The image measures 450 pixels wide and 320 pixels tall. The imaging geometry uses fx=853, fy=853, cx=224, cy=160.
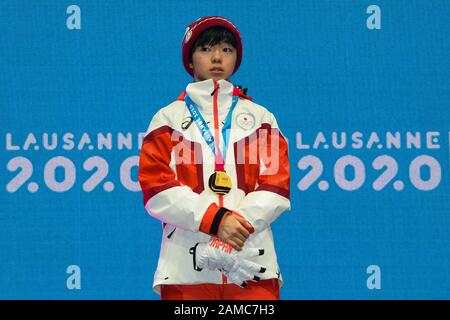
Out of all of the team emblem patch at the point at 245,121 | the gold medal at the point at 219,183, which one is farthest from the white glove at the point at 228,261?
the team emblem patch at the point at 245,121

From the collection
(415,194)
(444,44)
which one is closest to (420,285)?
(415,194)

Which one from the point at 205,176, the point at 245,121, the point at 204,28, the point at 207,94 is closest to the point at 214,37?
the point at 204,28

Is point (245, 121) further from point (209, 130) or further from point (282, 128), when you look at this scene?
point (282, 128)

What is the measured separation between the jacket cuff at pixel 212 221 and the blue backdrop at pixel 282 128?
0.99 m

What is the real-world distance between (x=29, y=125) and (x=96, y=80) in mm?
375

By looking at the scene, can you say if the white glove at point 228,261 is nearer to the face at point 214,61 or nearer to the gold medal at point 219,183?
the gold medal at point 219,183

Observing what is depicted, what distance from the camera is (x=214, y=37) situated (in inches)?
134

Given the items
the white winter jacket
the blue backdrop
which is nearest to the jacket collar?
the white winter jacket

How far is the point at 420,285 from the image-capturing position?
3.95 meters

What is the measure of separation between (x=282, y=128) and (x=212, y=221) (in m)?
1.13

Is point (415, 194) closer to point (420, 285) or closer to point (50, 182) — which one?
point (420, 285)

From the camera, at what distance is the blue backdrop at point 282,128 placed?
3922mm
